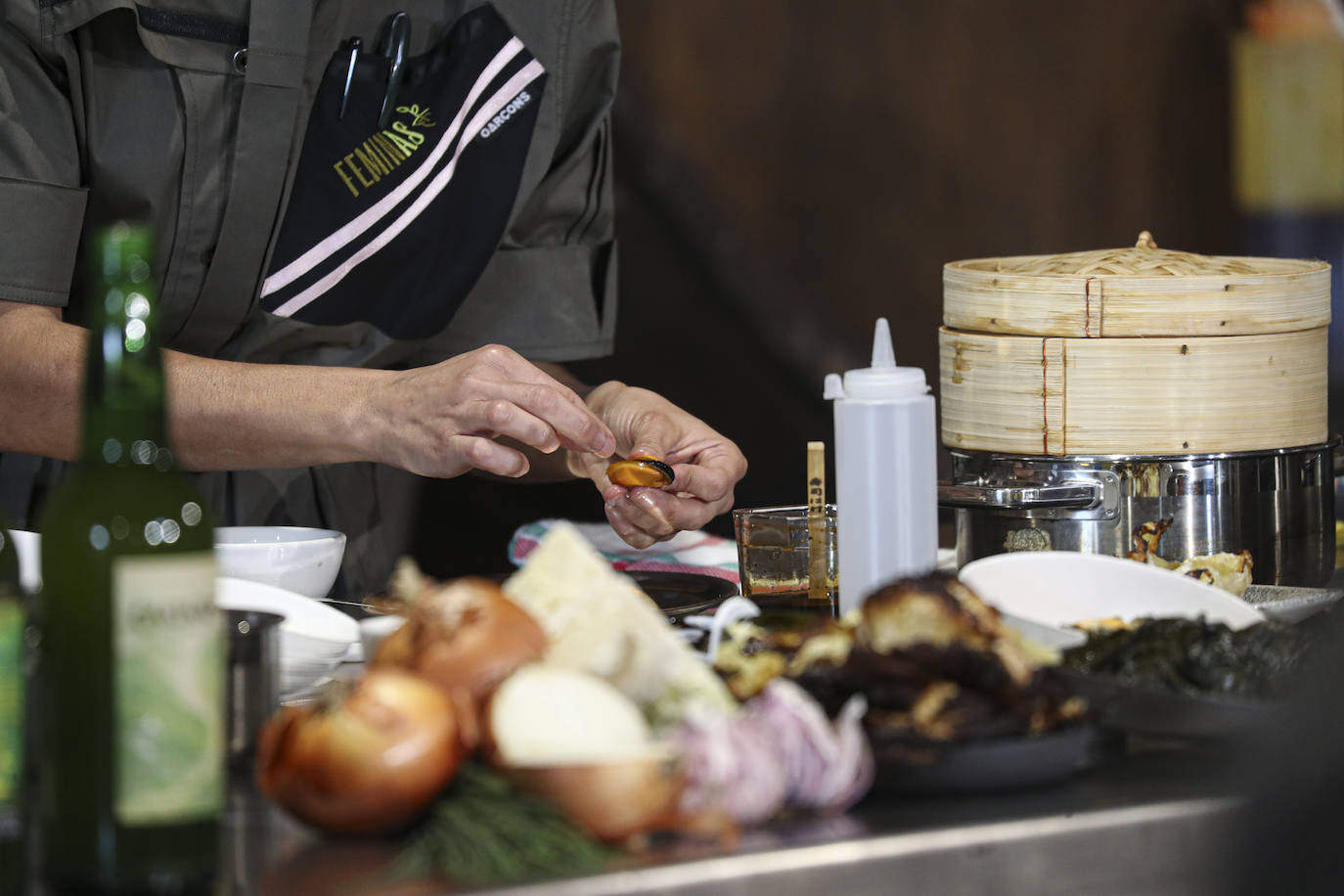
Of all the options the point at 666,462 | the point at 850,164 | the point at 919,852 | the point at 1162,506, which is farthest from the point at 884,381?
the point at 850,164

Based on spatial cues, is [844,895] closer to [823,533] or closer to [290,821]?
[290,821]

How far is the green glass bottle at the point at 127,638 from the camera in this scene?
664 mm

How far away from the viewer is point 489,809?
707mm

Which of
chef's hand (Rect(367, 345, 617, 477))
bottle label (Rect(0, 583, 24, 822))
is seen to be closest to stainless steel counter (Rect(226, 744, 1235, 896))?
bottle label (Rect(0, 583, 24, 822))

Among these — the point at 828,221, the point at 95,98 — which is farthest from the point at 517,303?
the point at 828,221

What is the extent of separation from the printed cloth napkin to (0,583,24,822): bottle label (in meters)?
0.99

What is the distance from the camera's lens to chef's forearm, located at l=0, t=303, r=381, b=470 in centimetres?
170

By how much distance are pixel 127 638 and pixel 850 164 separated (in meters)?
3.11

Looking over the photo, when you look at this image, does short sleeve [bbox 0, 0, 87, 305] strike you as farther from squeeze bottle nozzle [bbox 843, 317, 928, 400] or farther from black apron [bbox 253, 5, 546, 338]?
squeeze bottle nozzle [bbox 843, 317, 928, 400]

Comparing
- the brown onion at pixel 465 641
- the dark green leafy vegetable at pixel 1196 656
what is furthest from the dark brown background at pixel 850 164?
the brown onion at pixel 465 641

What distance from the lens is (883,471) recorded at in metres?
1.02

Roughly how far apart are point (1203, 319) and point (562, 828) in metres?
0.96

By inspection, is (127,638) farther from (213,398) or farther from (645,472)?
(213,398)

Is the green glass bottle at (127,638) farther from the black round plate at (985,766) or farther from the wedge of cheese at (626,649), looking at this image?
the black round plate at (985,766)
